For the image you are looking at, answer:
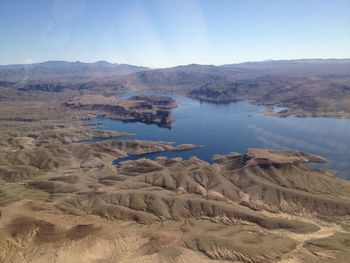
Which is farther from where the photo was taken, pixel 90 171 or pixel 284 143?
pixel 284 143

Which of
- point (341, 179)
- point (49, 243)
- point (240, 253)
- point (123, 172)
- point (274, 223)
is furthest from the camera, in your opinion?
point (123, 172)

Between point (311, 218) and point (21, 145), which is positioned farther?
point (21, 145)

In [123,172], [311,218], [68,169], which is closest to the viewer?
[311,218]

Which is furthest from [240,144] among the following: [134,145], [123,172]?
[123,172]

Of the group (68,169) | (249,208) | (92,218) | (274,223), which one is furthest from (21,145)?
(274,223)

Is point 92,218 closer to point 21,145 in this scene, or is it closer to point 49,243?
point 49,243

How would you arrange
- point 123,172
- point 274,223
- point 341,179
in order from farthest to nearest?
point 123,172, point 341,179, point 274,223

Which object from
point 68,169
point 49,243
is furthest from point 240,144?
point 49,243

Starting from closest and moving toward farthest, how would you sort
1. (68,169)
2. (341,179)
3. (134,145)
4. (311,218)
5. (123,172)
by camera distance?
(311,218) → (341,179) → (123,172) → (68,169) → (134,145)

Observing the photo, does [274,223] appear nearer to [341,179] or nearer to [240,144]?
[341,179]
